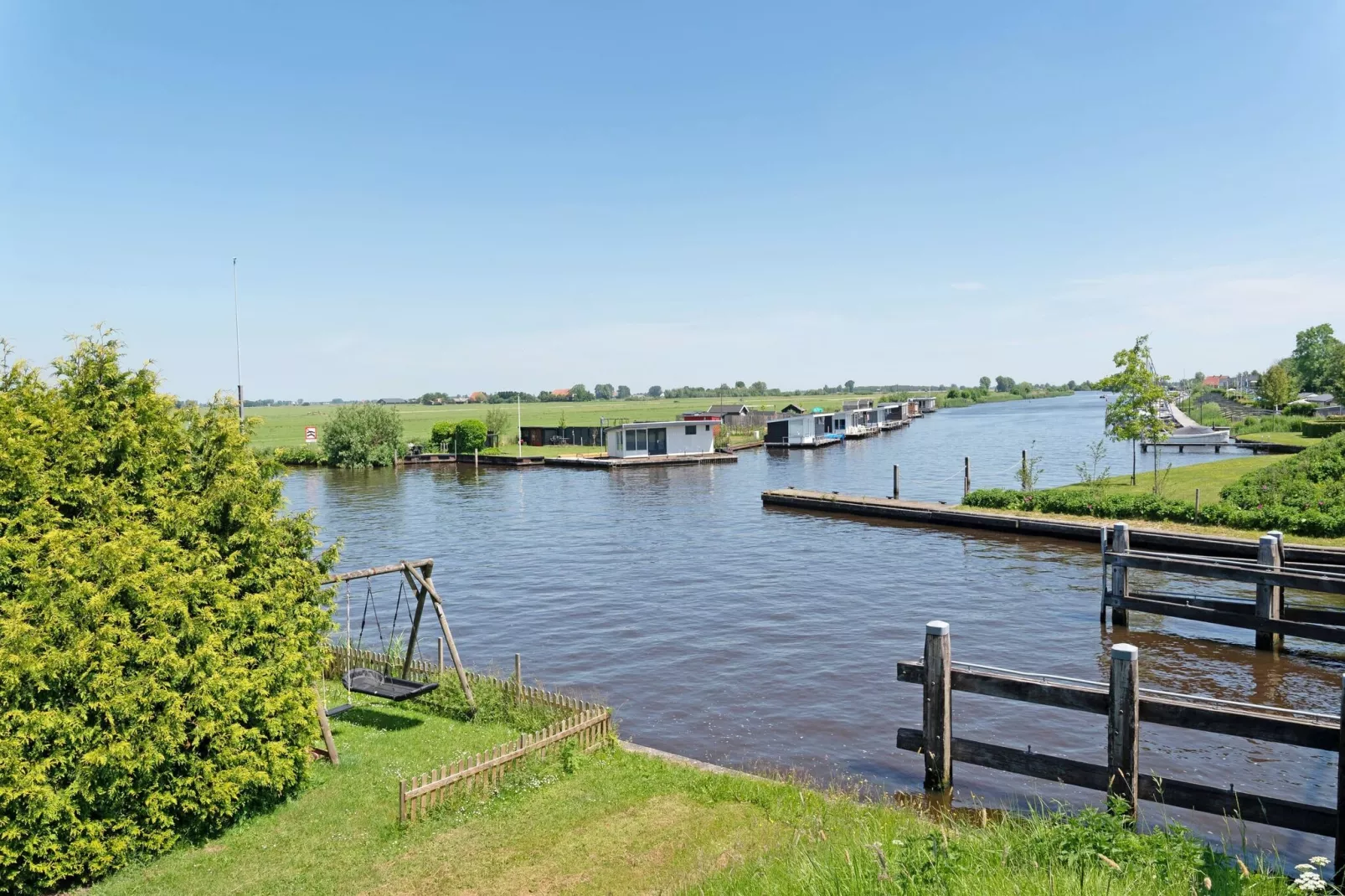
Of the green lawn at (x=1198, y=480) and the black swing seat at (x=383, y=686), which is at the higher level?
the green lawn at (x=1198, y=480)

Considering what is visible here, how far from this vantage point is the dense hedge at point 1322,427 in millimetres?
64312

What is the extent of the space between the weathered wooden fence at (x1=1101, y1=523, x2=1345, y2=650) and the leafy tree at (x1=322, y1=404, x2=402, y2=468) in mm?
70612

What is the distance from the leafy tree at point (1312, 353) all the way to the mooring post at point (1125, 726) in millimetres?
166431

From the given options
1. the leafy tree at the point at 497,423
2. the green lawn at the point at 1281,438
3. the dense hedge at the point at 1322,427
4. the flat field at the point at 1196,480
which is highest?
the leafy tree at the point at 497,423

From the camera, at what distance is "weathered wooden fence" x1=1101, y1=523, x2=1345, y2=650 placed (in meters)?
18.2

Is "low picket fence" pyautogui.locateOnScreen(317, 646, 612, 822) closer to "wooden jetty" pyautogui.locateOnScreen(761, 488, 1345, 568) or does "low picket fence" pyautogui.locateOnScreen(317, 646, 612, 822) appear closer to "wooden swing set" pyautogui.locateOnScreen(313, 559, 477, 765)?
"wooden swing set" pyautogui.locateOnScreen(313, 559, 477, 765)

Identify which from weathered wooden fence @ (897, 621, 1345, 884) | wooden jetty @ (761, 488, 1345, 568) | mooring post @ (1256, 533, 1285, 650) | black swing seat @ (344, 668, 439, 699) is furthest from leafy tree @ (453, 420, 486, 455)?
weathered wooden fence @ (897, 621, 1345, 884)

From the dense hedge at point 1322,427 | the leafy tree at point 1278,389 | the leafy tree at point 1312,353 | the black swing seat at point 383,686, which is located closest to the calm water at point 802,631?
the black swing seat at point 383,686

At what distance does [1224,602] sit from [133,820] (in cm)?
2319

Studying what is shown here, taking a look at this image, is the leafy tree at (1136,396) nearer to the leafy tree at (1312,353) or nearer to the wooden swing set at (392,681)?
Result: the wooden swing set at (392,681)

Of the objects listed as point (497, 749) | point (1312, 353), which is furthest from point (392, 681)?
point (1312, 353)

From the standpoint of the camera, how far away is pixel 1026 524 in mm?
37062

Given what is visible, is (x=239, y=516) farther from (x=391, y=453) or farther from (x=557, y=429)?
(x=557, y=429)

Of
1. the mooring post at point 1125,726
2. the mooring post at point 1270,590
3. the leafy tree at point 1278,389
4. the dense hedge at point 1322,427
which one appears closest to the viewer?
the mooring post at point 1125,726
